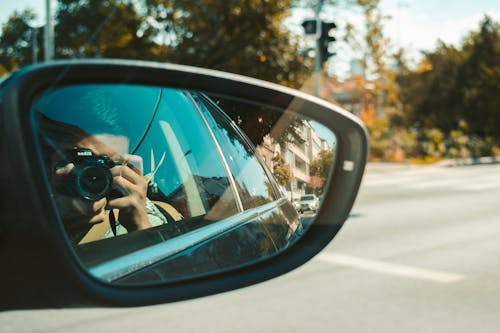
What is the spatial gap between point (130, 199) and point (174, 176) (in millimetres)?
266

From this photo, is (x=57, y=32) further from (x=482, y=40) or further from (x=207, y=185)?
(x=482, y=40)

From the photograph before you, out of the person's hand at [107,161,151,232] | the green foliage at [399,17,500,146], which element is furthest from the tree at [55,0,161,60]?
the green foliage at [399,17,500,146]

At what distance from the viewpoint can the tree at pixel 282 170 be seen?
1545 millimetres

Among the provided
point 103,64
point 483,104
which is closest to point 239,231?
point 103,64

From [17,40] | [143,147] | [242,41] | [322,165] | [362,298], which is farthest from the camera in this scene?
[242,41]

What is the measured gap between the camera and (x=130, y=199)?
1.34m

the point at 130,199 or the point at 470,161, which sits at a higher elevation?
the point at 130,199

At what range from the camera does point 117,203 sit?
4.33 feet

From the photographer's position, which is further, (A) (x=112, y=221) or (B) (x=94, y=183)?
(A) (x=112, y=221)

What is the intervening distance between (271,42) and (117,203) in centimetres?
1468

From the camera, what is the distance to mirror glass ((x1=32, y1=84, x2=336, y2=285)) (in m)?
1.24

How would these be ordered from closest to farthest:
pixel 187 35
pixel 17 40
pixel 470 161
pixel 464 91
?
1. pixel 17 40
2. pixel 187 35
3. pixel 470 161
4. pixel 464 91

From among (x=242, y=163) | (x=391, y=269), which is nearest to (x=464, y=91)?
(x=391, y=269)

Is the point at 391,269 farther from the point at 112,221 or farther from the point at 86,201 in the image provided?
the point at 86,201
